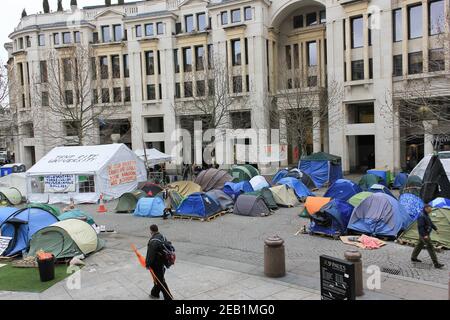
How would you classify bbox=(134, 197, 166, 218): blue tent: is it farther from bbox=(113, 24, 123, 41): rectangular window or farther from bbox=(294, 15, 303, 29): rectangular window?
bbox=(113, 24, 123, 41): rectangular window

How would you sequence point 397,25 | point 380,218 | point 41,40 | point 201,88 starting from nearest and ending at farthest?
point 380,218 < point 397,25 < point 201,88 < point 41,40

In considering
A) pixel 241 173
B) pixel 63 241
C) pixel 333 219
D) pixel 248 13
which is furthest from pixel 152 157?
pixel 333 219

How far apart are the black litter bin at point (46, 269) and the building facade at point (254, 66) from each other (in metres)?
21.8

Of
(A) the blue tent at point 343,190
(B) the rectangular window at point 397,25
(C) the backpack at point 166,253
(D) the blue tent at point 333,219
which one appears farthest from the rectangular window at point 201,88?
(C) the backpack at point 166,253

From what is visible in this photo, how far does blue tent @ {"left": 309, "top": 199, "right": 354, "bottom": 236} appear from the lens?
14.2 m

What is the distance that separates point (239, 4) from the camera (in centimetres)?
4047

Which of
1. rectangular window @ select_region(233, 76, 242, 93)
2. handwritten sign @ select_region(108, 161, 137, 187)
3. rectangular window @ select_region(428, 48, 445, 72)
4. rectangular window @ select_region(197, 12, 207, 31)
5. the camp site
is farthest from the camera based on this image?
rectangular window @ select_region(197, 12, 207, 31)

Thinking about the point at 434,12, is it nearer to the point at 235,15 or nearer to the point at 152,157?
the point at 235,15

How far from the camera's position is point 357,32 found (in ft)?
117

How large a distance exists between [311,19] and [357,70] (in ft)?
31.5

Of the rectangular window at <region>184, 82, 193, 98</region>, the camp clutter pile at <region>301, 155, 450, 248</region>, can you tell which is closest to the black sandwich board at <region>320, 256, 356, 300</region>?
the camp clutter pile at <region>301, 155, 450, 248</region>

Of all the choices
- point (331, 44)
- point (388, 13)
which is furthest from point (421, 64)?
point (331, 44)
